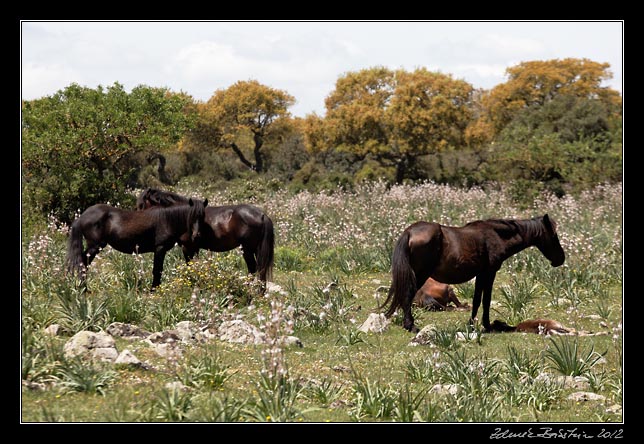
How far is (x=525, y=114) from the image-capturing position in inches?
1657

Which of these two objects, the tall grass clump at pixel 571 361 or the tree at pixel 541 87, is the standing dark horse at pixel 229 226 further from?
the tree at pixel 541 87

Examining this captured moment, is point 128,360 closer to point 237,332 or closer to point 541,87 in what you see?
point 237,332

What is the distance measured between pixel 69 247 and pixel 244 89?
51514 millimetres

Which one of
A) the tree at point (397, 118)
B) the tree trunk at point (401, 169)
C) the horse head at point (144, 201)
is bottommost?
the horse head at point (144, 201)

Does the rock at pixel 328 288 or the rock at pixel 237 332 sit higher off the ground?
the rock at pixel 328 288

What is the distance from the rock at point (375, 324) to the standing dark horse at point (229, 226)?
3.14m

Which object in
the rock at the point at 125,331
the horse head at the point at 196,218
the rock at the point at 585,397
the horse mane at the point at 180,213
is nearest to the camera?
the rock at the point at 585,397

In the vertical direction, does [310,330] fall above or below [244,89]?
below

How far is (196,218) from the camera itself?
13617 millimetres

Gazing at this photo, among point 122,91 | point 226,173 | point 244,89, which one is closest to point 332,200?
point 122,91

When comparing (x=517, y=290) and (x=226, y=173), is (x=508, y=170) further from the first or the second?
(x=226, y=173)

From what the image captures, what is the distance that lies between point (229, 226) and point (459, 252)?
4743mm

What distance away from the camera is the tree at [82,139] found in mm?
19547

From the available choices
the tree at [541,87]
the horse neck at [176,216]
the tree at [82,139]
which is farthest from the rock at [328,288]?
the tree at [541,87]
